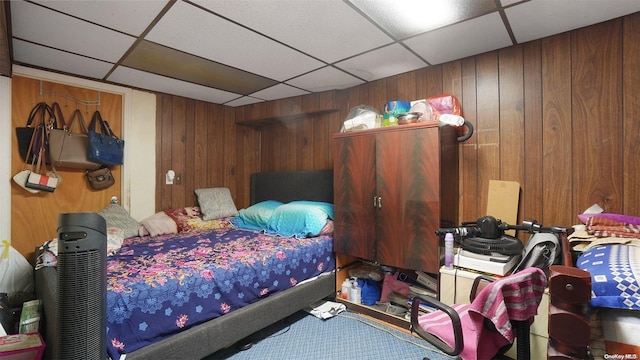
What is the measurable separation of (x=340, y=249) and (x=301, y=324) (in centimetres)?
73

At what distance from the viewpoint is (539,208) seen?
213 centimetres

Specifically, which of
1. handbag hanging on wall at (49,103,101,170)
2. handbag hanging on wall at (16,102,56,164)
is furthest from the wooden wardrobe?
handbag hanging on wall at (16,102,56,164)

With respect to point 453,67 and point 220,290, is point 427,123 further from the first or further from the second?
point 220,290

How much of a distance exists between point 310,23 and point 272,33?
0.96 feet

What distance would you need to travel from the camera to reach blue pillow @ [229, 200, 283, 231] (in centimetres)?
312

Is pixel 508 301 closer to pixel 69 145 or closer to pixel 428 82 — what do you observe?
pixel 428 82

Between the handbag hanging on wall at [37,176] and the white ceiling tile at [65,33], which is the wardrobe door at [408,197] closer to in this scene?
the white ceiling tile at [65,33]

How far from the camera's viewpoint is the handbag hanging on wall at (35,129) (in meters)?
2.42

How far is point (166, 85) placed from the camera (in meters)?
3.03

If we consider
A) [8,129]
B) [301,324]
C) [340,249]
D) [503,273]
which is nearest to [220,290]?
[301,324]

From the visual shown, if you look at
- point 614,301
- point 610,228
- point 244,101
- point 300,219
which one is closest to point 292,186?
point 300,219

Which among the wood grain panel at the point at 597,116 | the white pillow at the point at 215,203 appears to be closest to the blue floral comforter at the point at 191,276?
the white pillow at the point at 215,203

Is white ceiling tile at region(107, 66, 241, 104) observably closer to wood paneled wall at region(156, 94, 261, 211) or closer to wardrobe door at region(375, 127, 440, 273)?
wood paneled wall at region(156, 94, 261, 211)

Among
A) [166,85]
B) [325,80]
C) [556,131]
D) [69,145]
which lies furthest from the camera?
[166,85]
